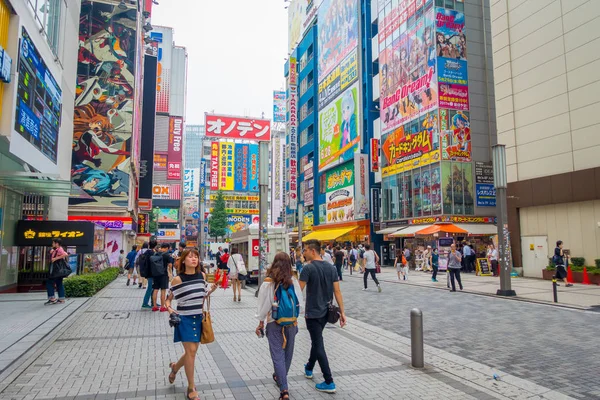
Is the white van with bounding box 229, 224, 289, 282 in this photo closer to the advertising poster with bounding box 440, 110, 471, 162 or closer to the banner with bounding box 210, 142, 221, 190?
the advertising poster with bounding box 440, 110, 471, 162

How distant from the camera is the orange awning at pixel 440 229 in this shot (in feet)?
91.4

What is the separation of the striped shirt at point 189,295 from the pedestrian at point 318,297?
119 centimetres

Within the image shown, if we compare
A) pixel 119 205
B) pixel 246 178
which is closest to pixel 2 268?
pixel 119 205

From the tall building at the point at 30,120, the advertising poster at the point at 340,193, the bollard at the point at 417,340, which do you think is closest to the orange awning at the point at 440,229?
the advertising poster at the point at 340,193

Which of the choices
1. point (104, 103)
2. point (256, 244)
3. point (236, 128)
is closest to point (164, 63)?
point (104, 103)

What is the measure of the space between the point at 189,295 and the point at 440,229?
25.3 metres

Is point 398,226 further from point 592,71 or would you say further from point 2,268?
point 2,268

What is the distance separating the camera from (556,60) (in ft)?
65.9

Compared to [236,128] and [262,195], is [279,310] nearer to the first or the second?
[262,195]

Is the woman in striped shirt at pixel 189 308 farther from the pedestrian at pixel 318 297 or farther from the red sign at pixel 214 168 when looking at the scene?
the red sign at pixel 214 168

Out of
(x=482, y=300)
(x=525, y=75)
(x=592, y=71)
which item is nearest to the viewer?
(x=482, y=300)

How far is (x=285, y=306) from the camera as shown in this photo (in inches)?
188

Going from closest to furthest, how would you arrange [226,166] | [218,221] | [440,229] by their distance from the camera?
[440,229] → [218,221] → [226,166]

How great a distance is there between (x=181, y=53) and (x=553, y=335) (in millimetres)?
114847
